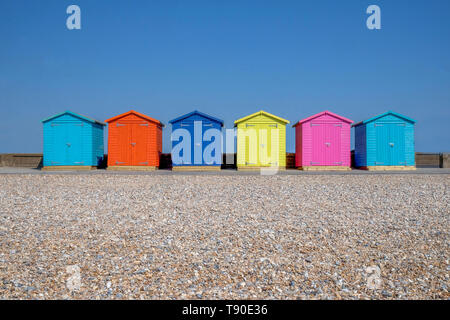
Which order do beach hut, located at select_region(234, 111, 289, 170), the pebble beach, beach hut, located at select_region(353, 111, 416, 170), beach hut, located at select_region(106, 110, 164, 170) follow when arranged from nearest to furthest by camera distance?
the pebble beach < beach hut, located at select_region(234, 111, 289, 170) < beach hut, located at select_region(106, 110, 164, 170) < beach hut, located at select_region(353, 111, 416, 170)

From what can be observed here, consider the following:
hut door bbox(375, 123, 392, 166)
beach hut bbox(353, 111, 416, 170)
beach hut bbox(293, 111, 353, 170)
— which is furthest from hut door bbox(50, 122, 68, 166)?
hut door bbox(375, 123, 392, 166)

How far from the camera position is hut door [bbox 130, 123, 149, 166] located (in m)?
16.8

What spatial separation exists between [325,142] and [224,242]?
1158cm

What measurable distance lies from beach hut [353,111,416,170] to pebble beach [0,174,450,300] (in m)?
5.59

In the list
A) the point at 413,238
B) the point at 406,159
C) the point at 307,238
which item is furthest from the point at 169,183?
the point at 406,159

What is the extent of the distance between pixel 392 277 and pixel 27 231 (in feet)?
22.3

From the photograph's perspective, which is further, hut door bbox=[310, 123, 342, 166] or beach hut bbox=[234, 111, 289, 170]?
hut door bbox=[310, 123, 342, 166]

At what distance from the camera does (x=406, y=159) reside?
17266 mm

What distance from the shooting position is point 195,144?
16500mm

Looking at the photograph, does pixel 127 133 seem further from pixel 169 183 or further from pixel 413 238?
pixel 413 238

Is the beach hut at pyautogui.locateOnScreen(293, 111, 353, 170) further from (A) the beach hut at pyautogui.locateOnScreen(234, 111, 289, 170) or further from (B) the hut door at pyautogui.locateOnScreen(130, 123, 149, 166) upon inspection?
(B) the hut door at pyautogui.locateOnScreen(130, 123, 149, 166)

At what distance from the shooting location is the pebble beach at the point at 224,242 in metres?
5.14

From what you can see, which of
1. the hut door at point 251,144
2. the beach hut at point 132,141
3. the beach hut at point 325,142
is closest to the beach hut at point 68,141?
the beach hut at point 132,141

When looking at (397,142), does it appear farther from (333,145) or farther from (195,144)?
(195,144)
